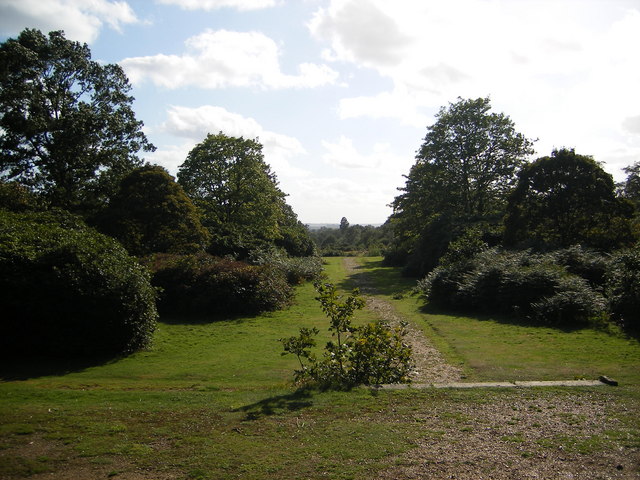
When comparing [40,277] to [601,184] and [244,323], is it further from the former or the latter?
[601,184]

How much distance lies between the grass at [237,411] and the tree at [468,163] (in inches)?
713

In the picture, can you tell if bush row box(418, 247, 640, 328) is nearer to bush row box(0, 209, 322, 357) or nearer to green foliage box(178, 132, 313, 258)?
bush row box(0, 209, 322, 357)

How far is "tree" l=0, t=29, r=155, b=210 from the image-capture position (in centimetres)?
2336

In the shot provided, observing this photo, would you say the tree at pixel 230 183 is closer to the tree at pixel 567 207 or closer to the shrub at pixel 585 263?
the tree at pixel 567 207

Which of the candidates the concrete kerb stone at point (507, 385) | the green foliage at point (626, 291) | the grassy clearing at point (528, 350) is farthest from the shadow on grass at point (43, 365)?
the green foliage at point (626, 291)

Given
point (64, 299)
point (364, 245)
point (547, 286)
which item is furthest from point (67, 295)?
point (364, 245)

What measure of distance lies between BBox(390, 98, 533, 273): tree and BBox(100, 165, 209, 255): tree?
47.3ft

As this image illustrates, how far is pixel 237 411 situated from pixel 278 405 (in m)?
0.58

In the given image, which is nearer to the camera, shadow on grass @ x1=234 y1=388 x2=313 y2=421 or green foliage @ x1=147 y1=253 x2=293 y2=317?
shadow on grass @ x1=234 y1=388 x2=313 y2=421

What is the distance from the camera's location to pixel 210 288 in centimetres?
1562

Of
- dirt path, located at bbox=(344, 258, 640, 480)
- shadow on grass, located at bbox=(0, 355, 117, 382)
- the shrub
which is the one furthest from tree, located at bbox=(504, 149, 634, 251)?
shadow on grass, located at bbox=(0, 355, 117, 382)

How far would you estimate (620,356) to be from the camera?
8820 mm

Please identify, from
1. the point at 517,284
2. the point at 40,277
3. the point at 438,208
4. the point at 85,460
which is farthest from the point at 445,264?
the point at 85,460

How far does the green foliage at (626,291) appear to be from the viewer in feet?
36.0
